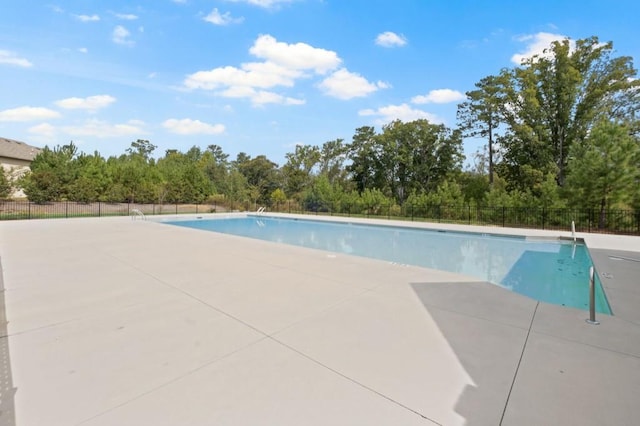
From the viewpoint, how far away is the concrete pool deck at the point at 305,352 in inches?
69.3

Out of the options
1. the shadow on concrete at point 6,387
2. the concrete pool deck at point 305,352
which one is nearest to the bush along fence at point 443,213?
the concrete pool deck at point 305,352

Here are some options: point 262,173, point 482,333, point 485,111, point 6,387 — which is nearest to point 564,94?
point 485,111

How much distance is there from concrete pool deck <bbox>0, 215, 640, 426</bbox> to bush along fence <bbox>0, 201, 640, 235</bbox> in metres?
9.07

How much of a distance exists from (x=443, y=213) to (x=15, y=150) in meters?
34.6

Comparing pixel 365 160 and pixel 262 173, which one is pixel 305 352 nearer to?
pixel 365 160

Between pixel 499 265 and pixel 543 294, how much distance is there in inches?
90.4

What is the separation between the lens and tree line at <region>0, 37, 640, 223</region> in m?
12.0

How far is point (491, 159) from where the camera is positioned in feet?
67.3

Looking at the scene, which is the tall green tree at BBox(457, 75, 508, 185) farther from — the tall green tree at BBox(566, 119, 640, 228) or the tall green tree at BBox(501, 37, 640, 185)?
the tall green tree at BBox(566, 119, 640, 228)

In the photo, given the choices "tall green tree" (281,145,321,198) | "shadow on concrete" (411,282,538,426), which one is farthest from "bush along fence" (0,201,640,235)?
"shadow on concrete" (411,282,538,426)

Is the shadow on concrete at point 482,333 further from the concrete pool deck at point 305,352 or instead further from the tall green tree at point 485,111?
the tall green tree at point 485,111

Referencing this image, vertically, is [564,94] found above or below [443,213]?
above

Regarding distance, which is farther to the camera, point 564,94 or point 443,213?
point 443,213

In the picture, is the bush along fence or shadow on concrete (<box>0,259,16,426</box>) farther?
Result: the bush along fence
